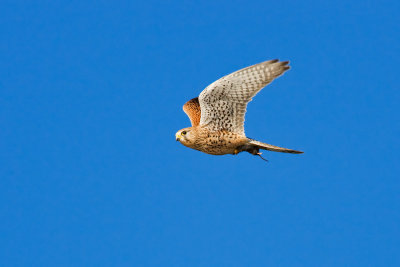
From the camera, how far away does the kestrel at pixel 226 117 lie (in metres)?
11.4

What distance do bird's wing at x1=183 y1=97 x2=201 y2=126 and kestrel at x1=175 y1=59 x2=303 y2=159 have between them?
4.75ft

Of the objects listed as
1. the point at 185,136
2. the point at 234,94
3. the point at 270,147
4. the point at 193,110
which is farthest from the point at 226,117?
the point at 193,110

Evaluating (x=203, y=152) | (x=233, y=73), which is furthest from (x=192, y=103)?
(x=233, y=73)

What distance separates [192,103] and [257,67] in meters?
3.50

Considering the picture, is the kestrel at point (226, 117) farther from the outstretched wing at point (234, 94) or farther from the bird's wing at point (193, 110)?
the bird's wing at point (193, 110)

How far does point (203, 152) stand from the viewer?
12.4m

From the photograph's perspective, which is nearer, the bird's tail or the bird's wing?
the bird's tail

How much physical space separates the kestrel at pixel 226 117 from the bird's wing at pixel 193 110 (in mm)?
1448

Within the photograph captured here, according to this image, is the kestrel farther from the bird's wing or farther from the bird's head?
Result: the bird's wing

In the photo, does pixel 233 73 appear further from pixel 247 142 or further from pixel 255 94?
pixel 247 142

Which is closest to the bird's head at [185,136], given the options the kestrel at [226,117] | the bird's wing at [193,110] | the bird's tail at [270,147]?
the kestrel at [226,117]

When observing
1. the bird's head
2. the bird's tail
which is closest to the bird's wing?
the bird's head

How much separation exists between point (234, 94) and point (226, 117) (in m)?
0.55

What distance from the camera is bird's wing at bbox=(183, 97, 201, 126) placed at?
44.9 feet
